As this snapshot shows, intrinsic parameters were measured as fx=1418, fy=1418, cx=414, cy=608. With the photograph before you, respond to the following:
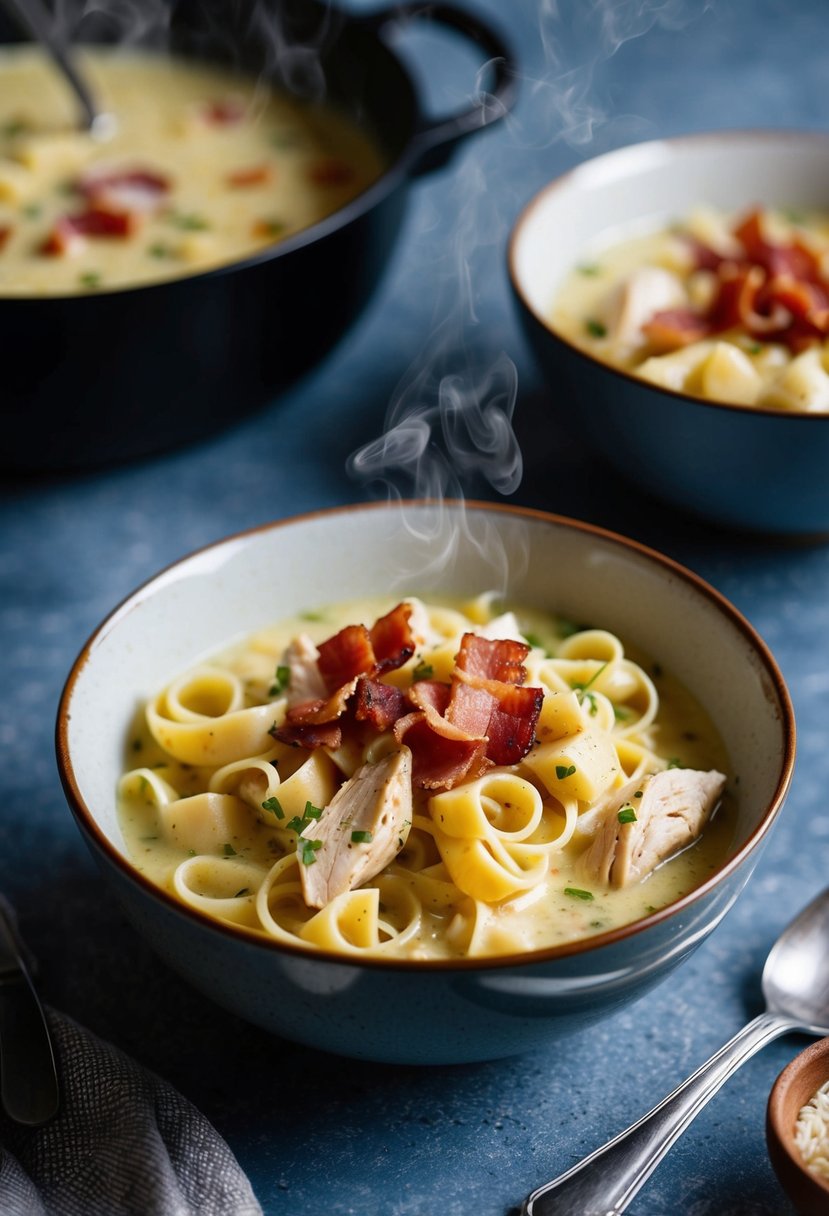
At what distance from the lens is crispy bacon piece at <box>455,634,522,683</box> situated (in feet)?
9.20

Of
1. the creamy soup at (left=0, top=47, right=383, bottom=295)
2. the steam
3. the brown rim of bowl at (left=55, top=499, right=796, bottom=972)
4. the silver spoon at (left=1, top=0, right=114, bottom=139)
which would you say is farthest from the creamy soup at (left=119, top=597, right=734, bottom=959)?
the silver spoon at (left=1, top=0, right=114, bottom=139)

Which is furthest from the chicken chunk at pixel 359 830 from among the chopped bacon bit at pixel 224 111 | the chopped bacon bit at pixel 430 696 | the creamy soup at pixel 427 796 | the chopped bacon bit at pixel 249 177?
the chopped bacon bit at pixel 224 111

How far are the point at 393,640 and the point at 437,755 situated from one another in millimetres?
359

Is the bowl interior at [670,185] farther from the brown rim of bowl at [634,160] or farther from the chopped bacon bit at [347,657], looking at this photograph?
the chopped bacon bit at [347,657]

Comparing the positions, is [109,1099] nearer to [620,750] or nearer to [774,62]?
[620,750]

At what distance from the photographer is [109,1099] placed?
8.14 feet

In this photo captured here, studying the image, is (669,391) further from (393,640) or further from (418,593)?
(393,640)

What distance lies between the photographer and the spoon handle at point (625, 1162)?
2.32m

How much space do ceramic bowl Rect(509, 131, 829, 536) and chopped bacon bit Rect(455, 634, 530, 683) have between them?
106cm

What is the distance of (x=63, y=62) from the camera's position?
487cm

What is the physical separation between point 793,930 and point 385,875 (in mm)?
867

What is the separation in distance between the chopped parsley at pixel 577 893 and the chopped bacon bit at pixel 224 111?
142 inches

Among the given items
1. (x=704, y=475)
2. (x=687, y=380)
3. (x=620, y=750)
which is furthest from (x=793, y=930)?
(x=687, y=380)

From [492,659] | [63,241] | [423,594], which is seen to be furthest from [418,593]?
[63,241]
